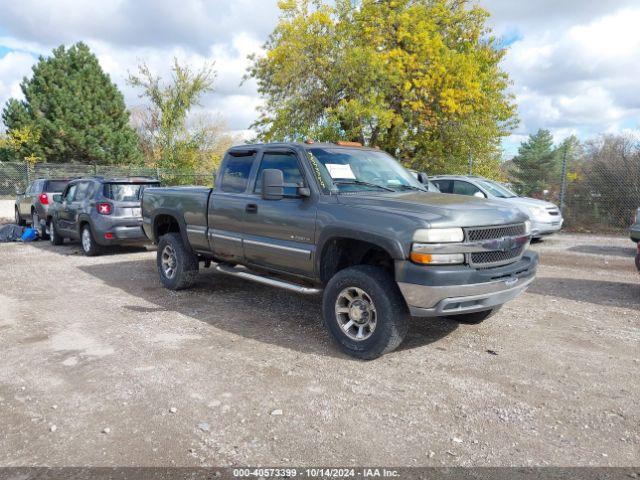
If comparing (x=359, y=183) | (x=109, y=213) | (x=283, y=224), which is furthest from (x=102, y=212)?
(x=359, y=183)

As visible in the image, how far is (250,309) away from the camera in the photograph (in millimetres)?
6129

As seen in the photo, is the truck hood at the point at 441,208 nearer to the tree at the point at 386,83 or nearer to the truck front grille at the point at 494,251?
the truck front grille at the point at 494,251

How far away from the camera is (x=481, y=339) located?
4961 millimetres

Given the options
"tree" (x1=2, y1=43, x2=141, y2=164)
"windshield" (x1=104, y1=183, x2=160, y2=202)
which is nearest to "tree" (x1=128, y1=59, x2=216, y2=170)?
"tree" (x1=2, y1=43, x2=141, y2=164)

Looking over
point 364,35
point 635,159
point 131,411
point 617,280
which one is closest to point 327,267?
point 131,411

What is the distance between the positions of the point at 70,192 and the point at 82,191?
35.5 inches

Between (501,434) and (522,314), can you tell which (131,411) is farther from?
(522,314)

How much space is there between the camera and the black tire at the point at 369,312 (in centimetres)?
415

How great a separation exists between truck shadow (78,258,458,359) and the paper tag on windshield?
1.68 m

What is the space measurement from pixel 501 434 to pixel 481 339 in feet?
6.18

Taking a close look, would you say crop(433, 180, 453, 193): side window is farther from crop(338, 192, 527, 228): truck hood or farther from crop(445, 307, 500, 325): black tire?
crop(338, 192, 527, 228): truck hood

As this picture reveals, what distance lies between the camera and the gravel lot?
2.98 m

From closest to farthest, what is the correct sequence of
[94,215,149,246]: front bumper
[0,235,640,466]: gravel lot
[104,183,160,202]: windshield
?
[0,235,640,466]: gravel lot, [94,215,149,246]: front bumper, [104,183,160,202]: windshield

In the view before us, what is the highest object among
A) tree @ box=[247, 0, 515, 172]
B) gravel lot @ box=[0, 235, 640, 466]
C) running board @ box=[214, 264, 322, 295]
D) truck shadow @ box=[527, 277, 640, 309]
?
tree @ box=[247, 0, 515, 172]
